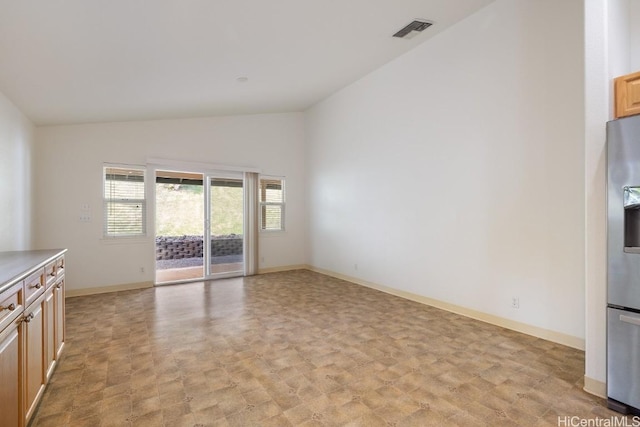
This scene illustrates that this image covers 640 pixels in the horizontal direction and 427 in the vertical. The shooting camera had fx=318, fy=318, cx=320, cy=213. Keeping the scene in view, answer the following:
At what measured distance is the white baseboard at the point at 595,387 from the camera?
2.12 meters

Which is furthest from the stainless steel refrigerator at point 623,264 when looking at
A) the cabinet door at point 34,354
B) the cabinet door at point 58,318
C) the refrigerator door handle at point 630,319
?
the cabinet door at point 58,318

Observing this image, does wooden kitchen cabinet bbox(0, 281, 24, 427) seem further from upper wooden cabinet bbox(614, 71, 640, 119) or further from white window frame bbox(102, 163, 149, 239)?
white window frame bbox(102, 163, 149, 239)

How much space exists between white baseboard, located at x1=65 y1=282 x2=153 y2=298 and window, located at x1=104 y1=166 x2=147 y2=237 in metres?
0.85

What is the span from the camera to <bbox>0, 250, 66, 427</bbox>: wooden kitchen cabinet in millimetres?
1547

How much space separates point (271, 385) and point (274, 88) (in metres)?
4.29

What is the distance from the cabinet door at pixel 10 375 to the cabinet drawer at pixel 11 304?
0.15 ft

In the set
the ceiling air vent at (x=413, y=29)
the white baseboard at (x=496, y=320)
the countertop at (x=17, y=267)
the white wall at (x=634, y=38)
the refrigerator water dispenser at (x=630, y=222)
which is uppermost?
the ceiling air vent at (x=413, y=29)

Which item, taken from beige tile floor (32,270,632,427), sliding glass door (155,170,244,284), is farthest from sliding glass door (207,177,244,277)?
beige tile floor (32,270,632,427)

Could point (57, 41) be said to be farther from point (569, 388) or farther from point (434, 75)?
point (569, 388)

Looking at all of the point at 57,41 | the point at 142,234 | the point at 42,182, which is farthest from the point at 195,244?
the point at 57,41

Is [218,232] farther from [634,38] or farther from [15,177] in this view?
[634,38]

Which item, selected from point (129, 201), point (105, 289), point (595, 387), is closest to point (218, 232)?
point (129, 201)

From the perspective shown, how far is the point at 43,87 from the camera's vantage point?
10.9 ft

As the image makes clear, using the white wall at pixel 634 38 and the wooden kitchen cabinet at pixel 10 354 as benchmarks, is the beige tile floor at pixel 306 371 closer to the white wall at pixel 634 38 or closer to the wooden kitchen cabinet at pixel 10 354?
the wooden kitchen cabinet at pixel 10 354
